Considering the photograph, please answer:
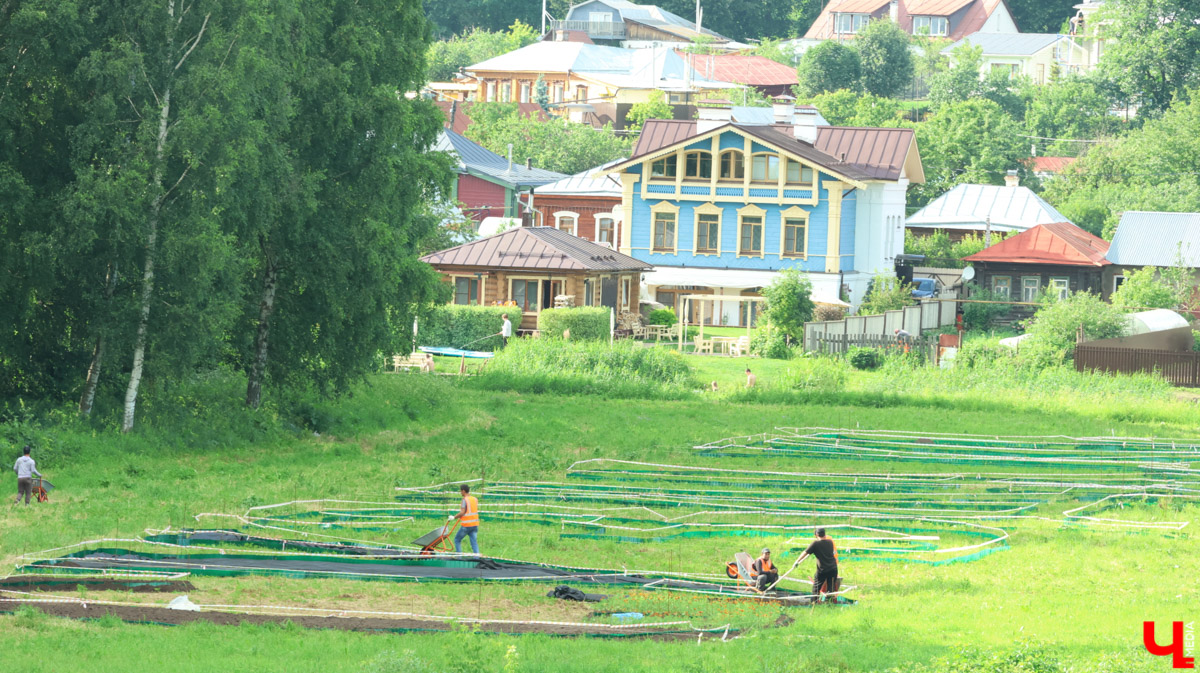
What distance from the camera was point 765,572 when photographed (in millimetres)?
18781

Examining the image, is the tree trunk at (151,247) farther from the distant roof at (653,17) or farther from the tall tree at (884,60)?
the distant roof at (653,17)

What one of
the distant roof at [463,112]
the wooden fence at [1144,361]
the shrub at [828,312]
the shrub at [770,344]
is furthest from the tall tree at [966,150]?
the wooden fence at [1144,361]

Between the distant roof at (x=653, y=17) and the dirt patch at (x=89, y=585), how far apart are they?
382 feet

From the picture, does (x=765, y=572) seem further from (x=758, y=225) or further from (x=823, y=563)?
(x=758, y=225)

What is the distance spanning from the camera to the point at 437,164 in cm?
3206

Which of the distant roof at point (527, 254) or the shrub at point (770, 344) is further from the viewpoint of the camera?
the distant roof at point (527, 254)

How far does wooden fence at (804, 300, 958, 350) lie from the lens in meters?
48.8

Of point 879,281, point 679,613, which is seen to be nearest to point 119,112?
point 679,613

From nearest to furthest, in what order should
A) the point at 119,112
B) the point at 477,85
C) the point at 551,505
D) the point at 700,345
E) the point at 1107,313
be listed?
the point at 551,505 → the point at 119,112 → the point at 1107,313 → the point at 700,345 → the point at 477,85

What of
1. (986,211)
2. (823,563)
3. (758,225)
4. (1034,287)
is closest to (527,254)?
(758,225)

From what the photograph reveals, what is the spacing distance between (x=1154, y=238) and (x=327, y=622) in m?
52.1

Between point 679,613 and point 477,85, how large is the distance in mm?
101926

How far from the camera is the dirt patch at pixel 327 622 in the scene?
52.4 feet

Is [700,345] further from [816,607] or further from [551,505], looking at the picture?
[816,607]
